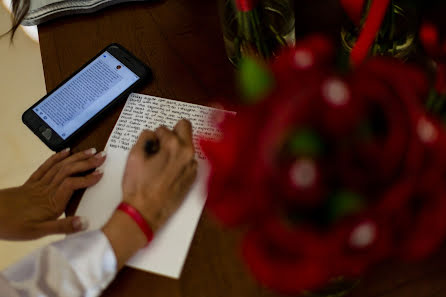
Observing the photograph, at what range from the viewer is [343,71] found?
37 cm

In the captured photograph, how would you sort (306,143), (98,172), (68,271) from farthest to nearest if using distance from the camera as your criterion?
(98,172)
(68,271)
(306,143)

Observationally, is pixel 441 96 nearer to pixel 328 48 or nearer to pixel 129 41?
pixel 328 48

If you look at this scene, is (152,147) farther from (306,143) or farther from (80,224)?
(306,143)

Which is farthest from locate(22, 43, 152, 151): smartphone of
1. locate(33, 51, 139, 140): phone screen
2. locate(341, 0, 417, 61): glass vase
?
locate(341, 0, 417, 61): glass vase

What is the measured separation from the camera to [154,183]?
61 cm

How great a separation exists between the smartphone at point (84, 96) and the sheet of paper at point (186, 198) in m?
0.03

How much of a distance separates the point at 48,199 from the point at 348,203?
0.49m

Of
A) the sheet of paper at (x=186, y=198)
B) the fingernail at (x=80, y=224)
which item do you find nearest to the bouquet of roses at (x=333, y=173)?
the sheet of paper at (x=186, y=198)

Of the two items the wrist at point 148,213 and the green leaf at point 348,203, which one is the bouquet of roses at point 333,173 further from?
the wrist at point 148,213

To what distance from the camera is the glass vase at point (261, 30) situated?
628mm

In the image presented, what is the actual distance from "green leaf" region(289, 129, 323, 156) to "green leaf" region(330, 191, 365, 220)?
3 centimetres

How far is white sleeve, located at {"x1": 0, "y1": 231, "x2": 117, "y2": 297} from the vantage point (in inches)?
22.0

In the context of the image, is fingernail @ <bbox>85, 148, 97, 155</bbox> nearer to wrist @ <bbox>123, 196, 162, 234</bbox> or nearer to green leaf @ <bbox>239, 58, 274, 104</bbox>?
wrist @ <bbox>123, 196, 162, 234</bbox>

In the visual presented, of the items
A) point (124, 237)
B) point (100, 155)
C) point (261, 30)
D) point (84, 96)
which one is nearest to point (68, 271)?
point (124, 237)
